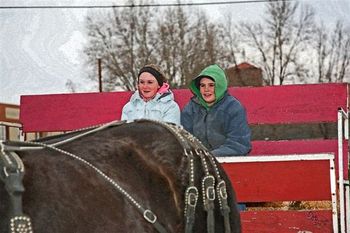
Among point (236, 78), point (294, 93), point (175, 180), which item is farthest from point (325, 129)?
point (175, 180)

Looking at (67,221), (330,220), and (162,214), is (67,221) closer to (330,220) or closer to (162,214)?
(162,214)

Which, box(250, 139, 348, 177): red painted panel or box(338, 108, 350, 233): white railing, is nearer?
box(338, 108, 350, 233): white railing

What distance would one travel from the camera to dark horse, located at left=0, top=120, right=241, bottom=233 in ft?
8.92

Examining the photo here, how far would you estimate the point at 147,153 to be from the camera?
3.23 meters

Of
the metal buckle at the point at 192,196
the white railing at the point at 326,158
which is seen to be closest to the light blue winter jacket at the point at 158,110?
the white railing at the point at 326,158

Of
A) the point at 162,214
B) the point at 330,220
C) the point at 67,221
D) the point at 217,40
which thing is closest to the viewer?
the point at 67,221

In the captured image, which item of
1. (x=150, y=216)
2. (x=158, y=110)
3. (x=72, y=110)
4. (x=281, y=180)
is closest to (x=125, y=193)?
(x=150, y=216)

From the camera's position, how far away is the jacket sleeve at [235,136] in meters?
4.52

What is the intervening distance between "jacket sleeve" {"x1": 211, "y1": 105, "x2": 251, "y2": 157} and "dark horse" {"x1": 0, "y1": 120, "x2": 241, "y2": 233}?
3.47ft

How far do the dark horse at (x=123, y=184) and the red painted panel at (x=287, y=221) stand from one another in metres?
1.44

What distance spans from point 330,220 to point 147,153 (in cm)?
198

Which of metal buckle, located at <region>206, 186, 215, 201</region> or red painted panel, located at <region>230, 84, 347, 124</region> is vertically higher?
red painted panel, located at <region>230, 84, 347, 124</region>

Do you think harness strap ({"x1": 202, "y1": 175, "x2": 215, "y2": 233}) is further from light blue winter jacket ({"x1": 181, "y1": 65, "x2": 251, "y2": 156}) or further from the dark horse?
light blue winter jacket ({"x1": 181, "y1": 65, "x2": 251, "y2": 156})

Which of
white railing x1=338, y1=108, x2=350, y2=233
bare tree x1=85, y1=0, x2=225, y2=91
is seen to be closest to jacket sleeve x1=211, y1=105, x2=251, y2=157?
A: white railing x1=338, y1=108, x2=350, y2=233
